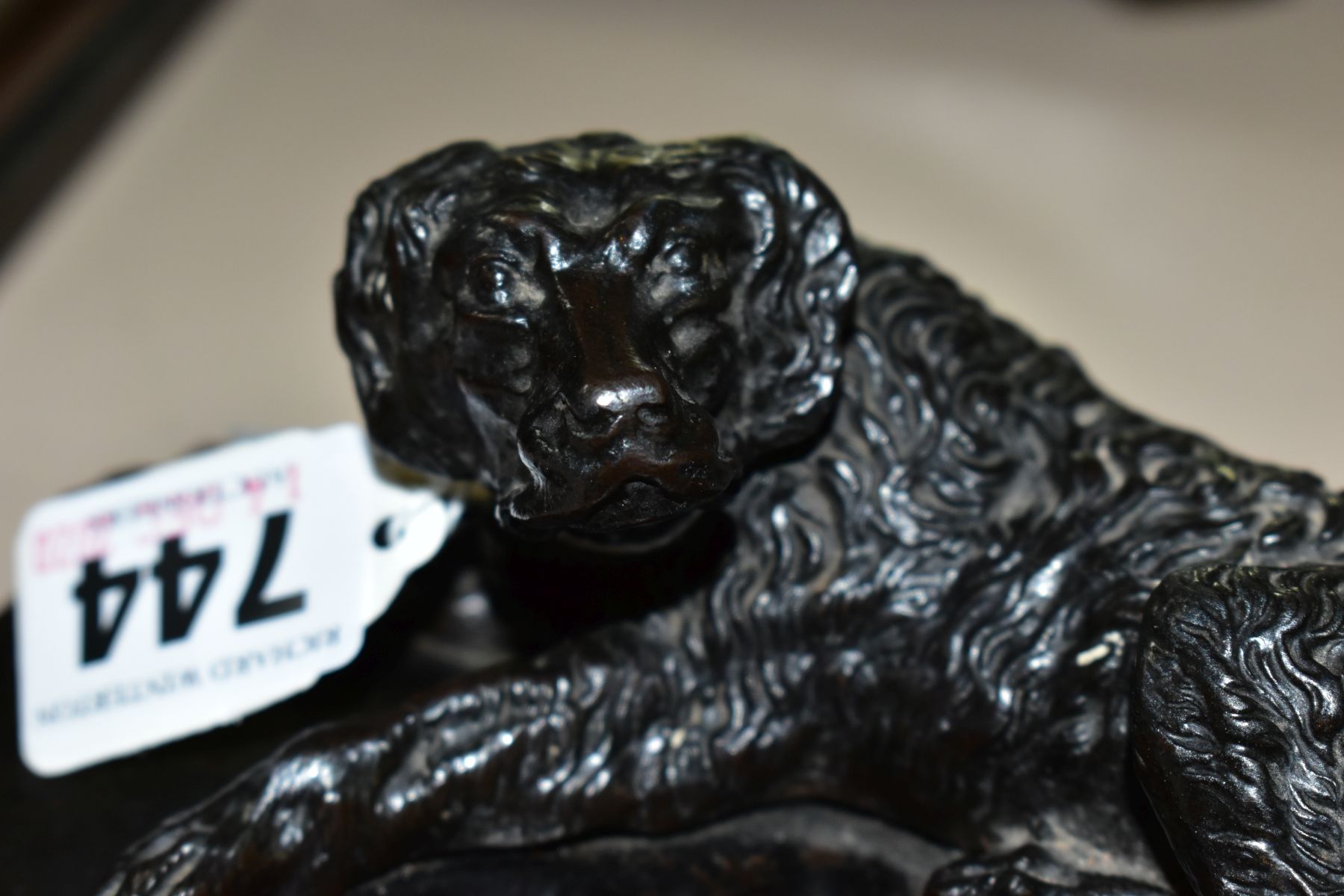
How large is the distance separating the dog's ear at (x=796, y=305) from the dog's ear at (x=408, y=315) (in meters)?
0.15

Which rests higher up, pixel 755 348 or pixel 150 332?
pixel 755 348

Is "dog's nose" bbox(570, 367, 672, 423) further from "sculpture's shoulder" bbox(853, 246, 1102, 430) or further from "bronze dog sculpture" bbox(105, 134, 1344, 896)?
"sculpture's shoulder" bbox(853, 246, 1102, 430)

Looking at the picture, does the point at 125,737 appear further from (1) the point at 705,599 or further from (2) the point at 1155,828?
(2) the point at 1155,828

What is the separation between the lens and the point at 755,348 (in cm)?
94

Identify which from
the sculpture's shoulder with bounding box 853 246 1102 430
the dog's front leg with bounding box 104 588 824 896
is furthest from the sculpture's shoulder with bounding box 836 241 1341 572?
the dog's front leg with bounding box 104 588 824 896

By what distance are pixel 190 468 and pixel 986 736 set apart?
1.85ft

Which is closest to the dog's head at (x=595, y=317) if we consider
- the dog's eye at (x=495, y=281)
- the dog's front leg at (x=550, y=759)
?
the dog's eye at (x=495, y=281)

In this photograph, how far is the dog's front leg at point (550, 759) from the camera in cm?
96

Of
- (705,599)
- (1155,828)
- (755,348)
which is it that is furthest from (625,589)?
(1155,828)

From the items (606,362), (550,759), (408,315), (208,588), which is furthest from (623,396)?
(208,588)

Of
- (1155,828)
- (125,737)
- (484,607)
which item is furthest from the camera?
(484,607)

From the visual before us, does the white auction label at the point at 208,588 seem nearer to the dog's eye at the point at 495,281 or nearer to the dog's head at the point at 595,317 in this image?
the dog's head at the point at 595,317

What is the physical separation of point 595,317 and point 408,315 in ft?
0.43

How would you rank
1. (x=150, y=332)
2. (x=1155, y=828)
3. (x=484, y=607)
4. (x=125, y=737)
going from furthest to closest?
(x=150, y=332) < (x=484, y=607) < (x=125, y=737) < (x=1155, y=828)
